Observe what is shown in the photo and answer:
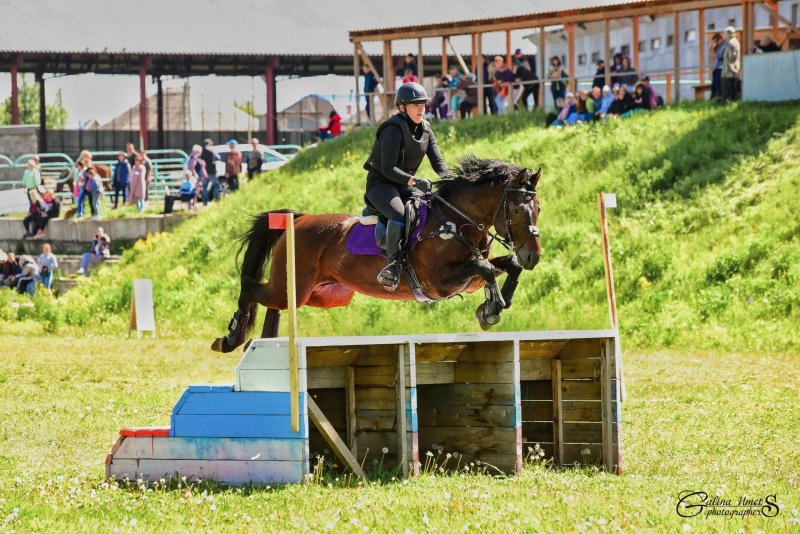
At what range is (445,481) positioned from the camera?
30.2ft

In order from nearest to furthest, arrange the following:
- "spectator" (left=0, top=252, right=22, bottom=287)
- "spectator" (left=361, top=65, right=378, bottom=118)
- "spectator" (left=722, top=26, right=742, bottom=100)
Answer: "spectator" (left=722, top=26, right=742, bottom=100) < "spectator" (left=0, top=252, right=22, bottom=287) < "spectator" (left=361, top=65, right=378, bottom=118)

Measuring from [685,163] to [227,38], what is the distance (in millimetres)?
24349

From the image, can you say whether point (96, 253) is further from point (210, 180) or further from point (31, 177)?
point (210, 180)

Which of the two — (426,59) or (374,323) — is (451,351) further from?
(426,59)

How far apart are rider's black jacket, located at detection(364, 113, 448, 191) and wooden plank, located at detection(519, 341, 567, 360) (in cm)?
206

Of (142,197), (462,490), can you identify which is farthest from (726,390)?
(142,197)

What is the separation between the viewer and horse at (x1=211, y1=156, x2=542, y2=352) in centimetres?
1139

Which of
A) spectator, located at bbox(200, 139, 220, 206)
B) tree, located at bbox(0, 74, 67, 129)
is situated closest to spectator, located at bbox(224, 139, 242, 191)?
spectator, located at bbox(200, 139, 220, 206)

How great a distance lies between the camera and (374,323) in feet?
75.7

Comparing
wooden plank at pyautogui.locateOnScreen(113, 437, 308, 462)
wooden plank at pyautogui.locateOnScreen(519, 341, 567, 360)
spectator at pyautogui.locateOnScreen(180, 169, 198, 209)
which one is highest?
spectator at pyautogui.locateOnScreen(180, 169, 198, 209)

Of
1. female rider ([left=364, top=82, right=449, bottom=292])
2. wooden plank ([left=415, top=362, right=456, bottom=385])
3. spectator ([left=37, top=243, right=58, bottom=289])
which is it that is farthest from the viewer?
spectator ([left=37, top=243, right=58, bottom=289])

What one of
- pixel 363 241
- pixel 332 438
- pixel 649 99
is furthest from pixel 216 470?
pixel 649 99

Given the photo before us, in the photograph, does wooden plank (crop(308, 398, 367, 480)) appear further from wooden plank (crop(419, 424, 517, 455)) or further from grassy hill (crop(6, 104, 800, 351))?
grassy hill (crop(6, 104, 800, 351))

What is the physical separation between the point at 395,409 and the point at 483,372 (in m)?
0.75
